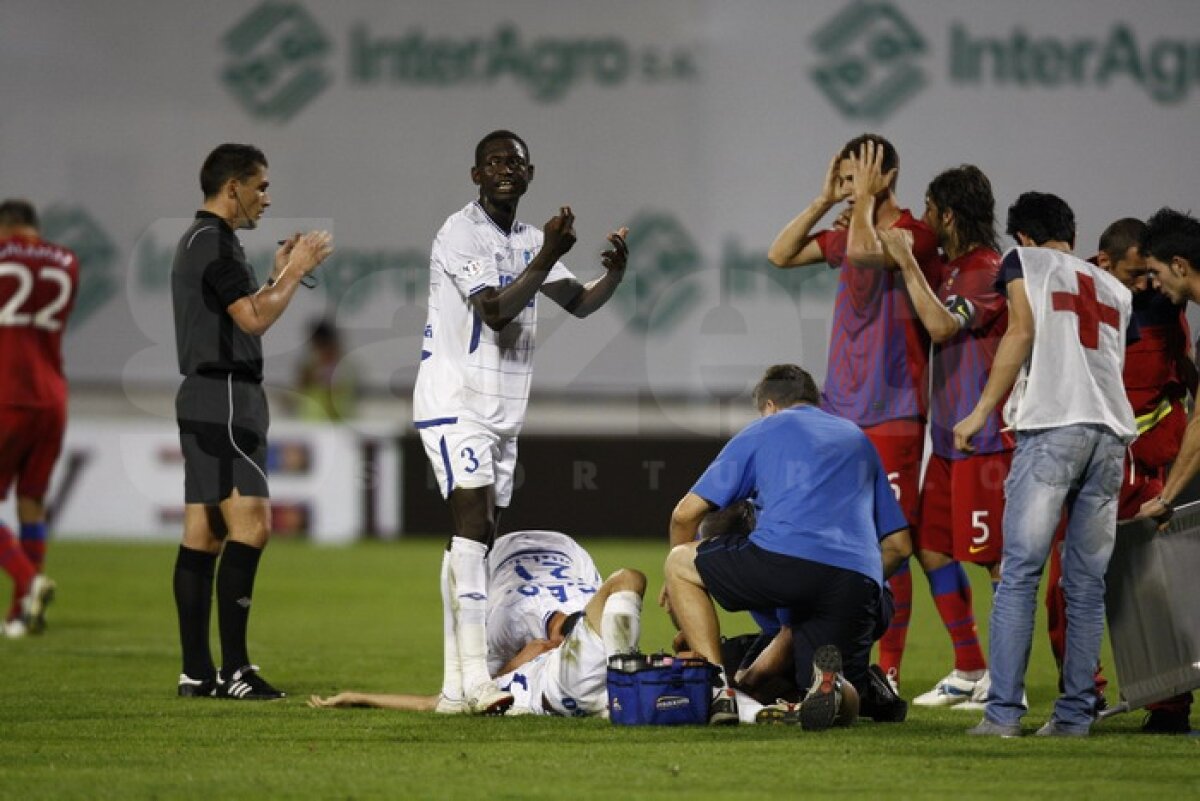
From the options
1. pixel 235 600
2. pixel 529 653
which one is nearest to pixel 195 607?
pixel 235 600

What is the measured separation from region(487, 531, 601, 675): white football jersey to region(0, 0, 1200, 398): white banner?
8351mm

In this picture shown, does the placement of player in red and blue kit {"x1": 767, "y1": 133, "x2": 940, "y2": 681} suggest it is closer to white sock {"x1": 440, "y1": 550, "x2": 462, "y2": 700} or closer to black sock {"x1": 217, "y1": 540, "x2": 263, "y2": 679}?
white sock {"x1": 440, "y1": 550, "x2": 462, "y2": 700}

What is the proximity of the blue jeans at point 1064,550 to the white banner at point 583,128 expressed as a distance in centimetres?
961

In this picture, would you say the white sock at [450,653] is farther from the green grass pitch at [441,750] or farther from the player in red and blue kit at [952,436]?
the player in red and blue kit at [952,436]

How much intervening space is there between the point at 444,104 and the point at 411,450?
3.46 m

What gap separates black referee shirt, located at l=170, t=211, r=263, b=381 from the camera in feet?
26.7

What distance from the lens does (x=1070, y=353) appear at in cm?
662

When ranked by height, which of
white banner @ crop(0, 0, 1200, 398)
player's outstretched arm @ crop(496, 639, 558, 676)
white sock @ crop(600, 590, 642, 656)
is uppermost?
white banner @ crop(0, 0, 1200, 398)

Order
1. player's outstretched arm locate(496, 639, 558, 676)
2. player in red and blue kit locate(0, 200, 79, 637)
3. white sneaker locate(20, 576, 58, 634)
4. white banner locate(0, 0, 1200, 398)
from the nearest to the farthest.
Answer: player's outstretched arm locate(496, 639, 558, 676) → white sneaker locate(20, 576, 58, 634) → player in red and blue kit locate(0, 200, 79, 637) → white banner locate(0, 0, 1200, 398)

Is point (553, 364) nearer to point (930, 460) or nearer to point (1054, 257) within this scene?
point (930, 460)

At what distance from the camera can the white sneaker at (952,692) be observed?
803 cm

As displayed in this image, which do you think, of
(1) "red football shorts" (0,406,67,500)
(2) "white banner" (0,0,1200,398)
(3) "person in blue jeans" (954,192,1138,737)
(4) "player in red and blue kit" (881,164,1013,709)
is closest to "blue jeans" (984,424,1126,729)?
(3) "person in blue jeans" (954,192,1138,737)

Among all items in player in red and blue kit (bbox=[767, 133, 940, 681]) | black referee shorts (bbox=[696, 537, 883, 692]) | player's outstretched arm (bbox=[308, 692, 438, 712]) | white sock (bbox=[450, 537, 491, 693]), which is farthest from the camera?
player in red and blue kit (bbox=[767, 133, 940, 681])

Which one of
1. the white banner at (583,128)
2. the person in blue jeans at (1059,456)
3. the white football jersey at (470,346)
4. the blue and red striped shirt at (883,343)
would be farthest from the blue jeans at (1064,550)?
the white banner at (583,128)
